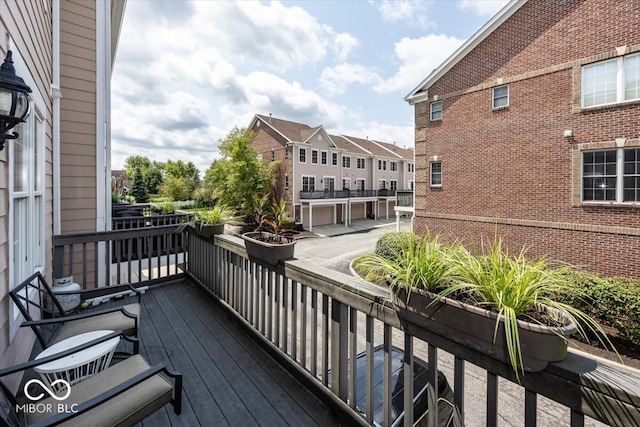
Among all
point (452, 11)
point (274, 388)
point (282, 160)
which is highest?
point (452, 11)

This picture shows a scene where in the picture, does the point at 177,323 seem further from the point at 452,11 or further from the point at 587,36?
the point at 587,36

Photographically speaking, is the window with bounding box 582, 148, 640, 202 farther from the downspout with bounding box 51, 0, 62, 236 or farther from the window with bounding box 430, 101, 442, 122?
the downspout with bounding box 51, 0, 62, 236

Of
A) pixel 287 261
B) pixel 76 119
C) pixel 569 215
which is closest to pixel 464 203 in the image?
pixel 569 215

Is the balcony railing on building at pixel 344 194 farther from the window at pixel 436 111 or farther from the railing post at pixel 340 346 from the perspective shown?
the railing post at pixel 340 346

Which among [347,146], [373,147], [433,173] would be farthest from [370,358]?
[373,147]

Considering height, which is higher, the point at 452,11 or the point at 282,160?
the point at 452,11

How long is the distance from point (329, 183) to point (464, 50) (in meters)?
15.4

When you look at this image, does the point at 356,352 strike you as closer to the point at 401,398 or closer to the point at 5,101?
the point at 401,398

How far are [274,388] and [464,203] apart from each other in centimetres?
1046

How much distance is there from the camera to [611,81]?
7.61m

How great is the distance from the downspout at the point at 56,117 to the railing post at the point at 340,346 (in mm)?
4622

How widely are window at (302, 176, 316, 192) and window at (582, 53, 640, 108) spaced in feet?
55.7

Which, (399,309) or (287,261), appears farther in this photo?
(287,261)

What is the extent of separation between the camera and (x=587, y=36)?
8.02m
